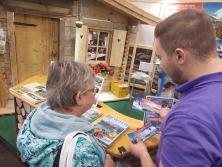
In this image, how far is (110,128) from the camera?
5.12 feet

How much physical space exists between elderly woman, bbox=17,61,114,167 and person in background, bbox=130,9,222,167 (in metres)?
0.39

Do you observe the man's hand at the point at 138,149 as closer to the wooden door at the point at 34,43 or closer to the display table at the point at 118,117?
the display table at the point at 118,117

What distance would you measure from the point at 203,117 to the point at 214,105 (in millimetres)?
80

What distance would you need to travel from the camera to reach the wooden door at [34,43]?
12.3ft

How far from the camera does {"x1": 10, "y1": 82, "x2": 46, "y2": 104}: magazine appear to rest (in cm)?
195

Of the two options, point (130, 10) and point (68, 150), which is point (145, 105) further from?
point (130, 10)

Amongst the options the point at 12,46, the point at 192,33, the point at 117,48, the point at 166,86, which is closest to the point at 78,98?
the point at 192,33

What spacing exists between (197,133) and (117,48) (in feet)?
14.5

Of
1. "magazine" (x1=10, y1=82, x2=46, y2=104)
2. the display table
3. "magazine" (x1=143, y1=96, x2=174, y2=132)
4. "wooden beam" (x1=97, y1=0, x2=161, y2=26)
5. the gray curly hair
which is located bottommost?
the display table

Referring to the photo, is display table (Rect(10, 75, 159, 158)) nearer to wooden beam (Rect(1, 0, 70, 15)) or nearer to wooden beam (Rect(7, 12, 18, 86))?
wooden beam (Rect(7, 12, 18, 86))

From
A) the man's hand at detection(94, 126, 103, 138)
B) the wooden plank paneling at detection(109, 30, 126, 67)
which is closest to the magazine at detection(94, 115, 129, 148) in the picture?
the man's hand at detection(94, 126, 103, 138)

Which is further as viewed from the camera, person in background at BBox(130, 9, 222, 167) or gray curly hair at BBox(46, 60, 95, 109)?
gray curly hair at BBox(46, 60, 95, 109)

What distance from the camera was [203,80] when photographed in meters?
0.78

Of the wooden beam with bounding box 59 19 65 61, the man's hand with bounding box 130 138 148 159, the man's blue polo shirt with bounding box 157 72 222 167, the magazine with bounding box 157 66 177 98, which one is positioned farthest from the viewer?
the wooden beam with bounding box 59 19 65 61
